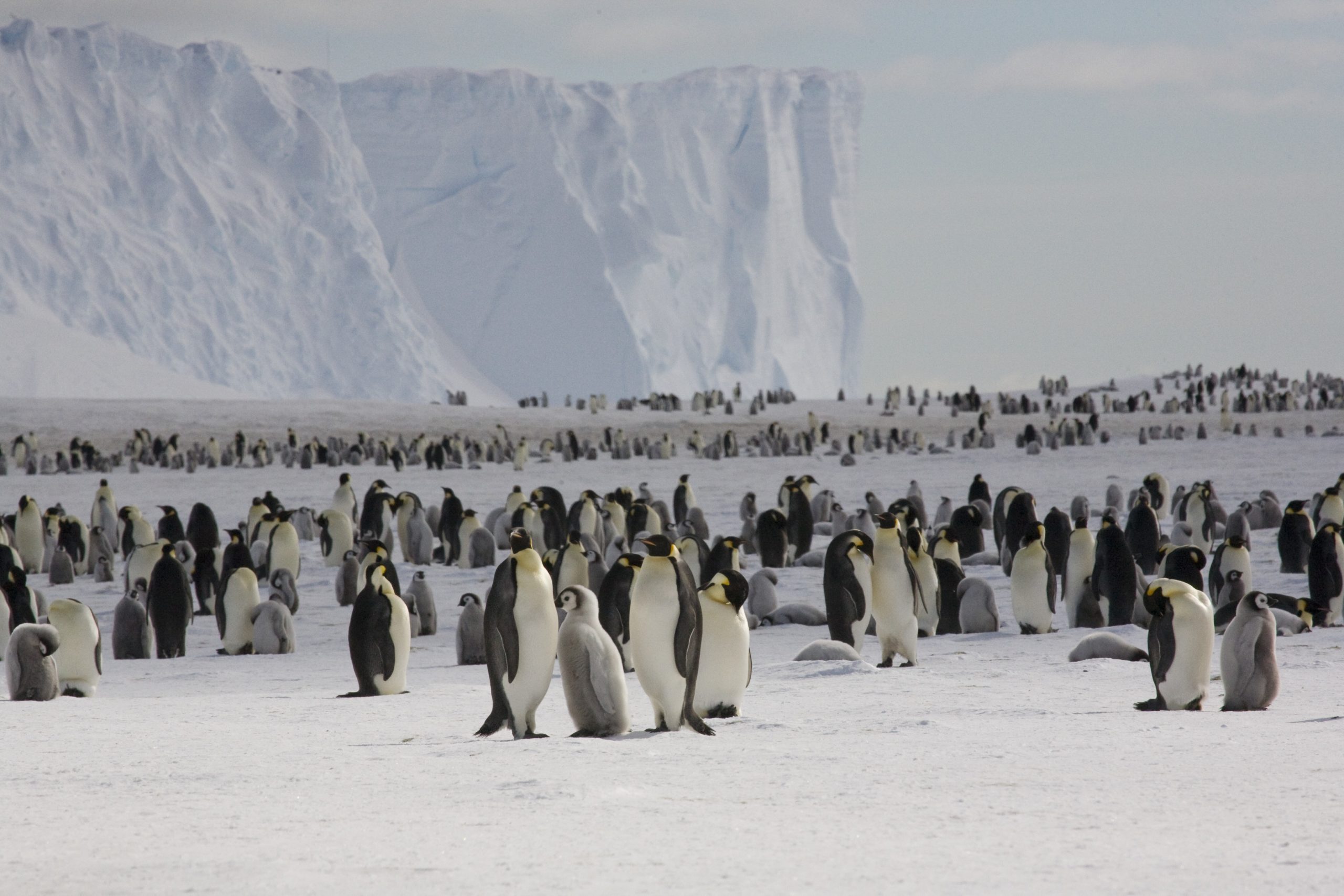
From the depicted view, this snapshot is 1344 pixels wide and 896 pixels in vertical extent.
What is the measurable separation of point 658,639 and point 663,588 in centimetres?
18

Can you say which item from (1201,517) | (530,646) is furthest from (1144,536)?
(530,646)

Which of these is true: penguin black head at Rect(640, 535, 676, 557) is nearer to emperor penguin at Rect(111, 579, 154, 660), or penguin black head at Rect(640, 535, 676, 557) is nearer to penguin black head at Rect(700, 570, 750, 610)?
penguin black head at Rect(700, 570, 750, 610)

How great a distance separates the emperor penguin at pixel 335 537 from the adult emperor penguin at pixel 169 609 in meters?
4.56

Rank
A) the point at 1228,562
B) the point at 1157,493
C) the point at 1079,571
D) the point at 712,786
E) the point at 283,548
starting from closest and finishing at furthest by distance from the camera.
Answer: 1. the point at 712,786
2. the point at 1079,571
3. the point at 1228,562
4. the point at 283,548
5. the point at 1157,493

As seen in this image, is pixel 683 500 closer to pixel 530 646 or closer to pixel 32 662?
pixel 32 662

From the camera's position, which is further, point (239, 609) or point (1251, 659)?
point (239, 609)

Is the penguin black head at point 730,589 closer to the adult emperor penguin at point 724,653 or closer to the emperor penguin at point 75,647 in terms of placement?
the adult emperor penguin at point 724,653

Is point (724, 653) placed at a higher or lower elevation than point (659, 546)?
lower

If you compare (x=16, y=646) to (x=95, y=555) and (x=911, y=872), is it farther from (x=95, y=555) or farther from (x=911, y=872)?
(x=95, y=555)

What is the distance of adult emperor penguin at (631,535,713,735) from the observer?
17.0 feet

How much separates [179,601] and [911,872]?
669cm

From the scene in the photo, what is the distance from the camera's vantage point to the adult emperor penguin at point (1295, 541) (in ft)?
35.5

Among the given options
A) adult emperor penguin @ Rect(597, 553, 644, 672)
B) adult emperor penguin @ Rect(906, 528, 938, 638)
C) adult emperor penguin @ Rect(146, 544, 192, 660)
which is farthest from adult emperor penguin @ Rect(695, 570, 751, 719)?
adult emperor penguin @ Rect(146, 544, 192, 660)

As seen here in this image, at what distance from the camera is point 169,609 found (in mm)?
8922
